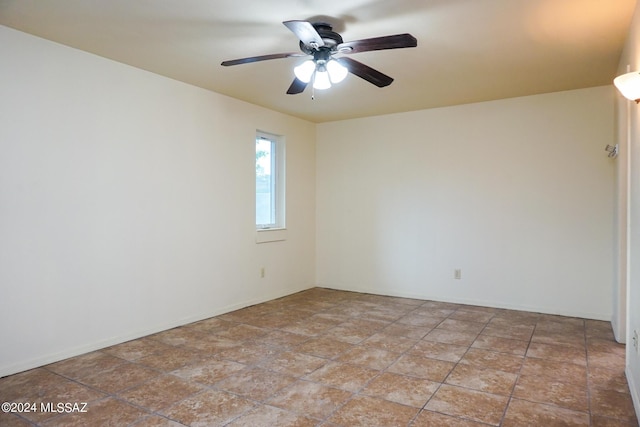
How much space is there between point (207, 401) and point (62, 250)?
62.5 inches

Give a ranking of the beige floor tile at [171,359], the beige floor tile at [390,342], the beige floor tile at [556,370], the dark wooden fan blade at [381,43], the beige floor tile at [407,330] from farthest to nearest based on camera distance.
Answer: the beige floor tile at [407,330] < the beige floor tile at [390,342] < the beige floor tile at [171,359] < the beige floor tile at [556,370] < the dark wooden fan blade at [381,43]

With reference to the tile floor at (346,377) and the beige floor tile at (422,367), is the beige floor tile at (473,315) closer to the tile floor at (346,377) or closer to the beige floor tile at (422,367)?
the tile floor at (346,377)

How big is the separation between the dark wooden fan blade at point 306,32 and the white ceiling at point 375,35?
0.21 metres

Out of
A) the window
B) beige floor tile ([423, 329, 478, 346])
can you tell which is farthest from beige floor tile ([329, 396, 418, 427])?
the window

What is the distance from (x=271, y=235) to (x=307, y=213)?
32.1 inches

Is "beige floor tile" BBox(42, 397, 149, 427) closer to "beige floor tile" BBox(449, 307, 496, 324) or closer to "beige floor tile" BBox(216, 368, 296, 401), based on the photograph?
"beige floor tile" BBox(216, 368, 296, 401)

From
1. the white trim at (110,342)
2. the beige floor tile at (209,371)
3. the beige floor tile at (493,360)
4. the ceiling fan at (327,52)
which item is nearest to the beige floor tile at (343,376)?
the beige floor tile at (209,371)

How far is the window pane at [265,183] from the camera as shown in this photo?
4.93m

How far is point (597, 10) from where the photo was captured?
7.98 ft

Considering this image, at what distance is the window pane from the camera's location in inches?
194

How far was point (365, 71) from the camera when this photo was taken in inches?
108

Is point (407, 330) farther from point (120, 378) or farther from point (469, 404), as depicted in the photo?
point (120, 378)

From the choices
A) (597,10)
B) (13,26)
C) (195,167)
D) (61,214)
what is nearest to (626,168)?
(597,10)

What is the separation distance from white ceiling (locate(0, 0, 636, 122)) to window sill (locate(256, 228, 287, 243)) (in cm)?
164
